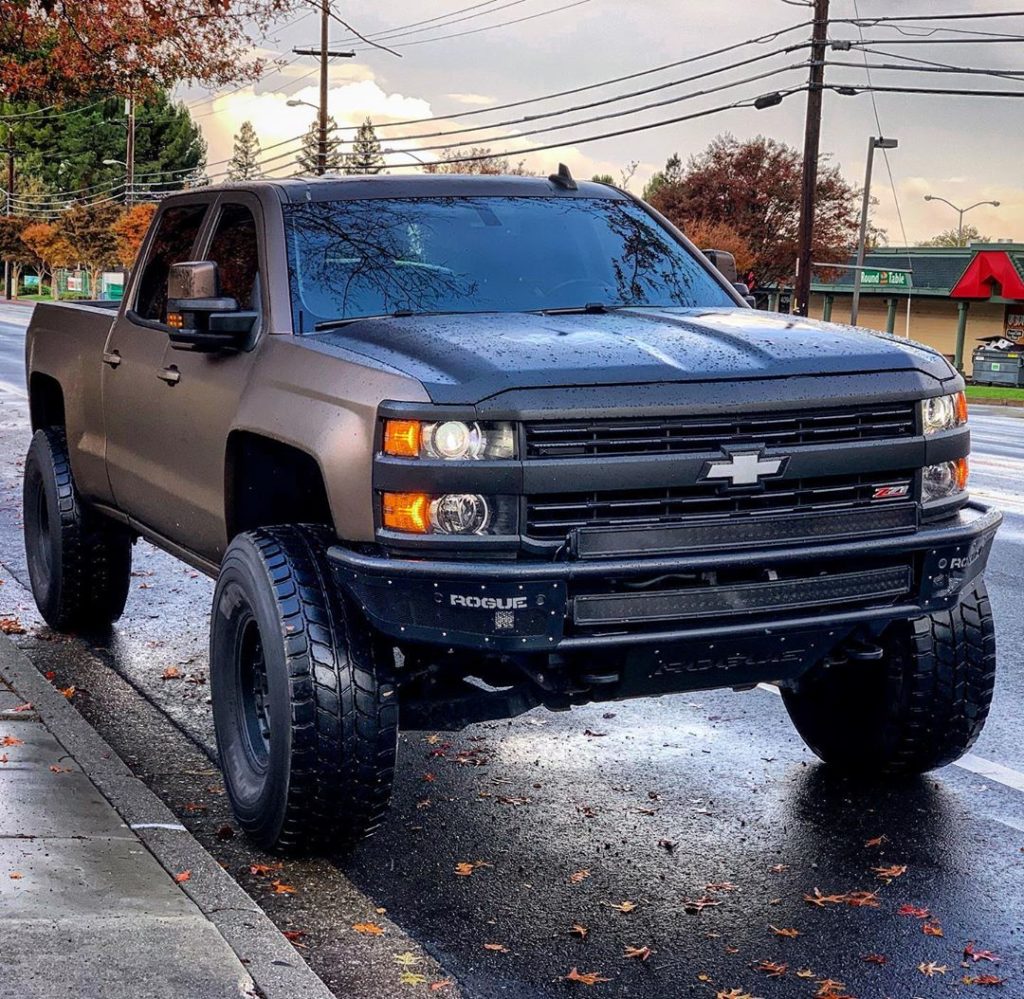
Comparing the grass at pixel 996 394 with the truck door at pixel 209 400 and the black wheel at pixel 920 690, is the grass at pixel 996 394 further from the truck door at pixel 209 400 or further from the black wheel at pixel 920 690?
the truck door at pixel 209 400

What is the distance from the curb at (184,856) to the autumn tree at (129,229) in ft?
243

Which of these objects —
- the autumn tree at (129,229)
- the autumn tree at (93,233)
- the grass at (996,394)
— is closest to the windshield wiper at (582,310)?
Answer: the grass at (996,394)

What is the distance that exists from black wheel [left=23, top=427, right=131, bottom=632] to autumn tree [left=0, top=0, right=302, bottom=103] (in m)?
7.06

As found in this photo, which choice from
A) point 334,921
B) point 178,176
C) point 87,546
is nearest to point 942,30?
point 87,546

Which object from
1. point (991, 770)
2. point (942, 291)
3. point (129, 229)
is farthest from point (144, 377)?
point (129, 229)

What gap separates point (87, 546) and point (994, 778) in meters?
4.24

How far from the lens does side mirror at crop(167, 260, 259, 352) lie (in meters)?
5.23

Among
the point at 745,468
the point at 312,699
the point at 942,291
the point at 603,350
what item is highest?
the point at 603,350

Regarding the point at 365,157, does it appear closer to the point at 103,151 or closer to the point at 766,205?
the point at 103,151

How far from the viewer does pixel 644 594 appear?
4250 millimetres

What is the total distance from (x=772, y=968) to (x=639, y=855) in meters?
0.89

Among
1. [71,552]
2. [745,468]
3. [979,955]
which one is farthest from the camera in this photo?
[71,552]

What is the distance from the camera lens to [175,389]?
5887 millimetres

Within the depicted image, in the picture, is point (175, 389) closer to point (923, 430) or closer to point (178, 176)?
point (923, 430)
